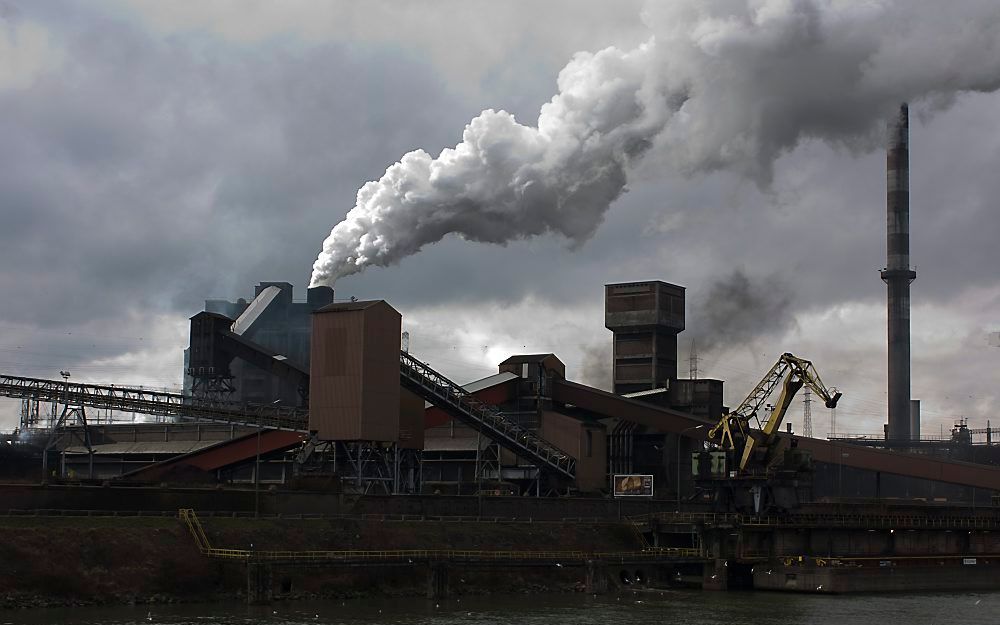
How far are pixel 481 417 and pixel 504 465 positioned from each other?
11750 mm

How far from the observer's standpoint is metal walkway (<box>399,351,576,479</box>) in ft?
392

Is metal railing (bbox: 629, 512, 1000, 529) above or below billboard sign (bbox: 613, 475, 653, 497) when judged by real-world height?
below

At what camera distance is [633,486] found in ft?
396

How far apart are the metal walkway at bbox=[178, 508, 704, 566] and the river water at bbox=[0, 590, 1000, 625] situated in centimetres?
287

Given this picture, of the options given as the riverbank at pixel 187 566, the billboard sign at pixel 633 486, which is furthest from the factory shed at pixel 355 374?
the billboard sign at pixel 633 486

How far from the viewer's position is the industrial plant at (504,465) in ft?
319

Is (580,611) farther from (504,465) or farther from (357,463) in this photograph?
(504,465)

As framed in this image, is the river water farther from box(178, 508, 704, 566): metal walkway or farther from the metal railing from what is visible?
the metal railing

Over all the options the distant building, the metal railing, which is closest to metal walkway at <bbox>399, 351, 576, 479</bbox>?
the metal railing

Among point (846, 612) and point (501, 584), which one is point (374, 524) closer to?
point (501, 584)

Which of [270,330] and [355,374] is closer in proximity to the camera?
[355,374]

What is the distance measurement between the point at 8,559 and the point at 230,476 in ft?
175

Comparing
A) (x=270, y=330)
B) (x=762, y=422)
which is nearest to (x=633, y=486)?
(x=762, y=422)

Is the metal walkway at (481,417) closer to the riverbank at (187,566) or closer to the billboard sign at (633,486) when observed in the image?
the billboard sign at (633,486)
